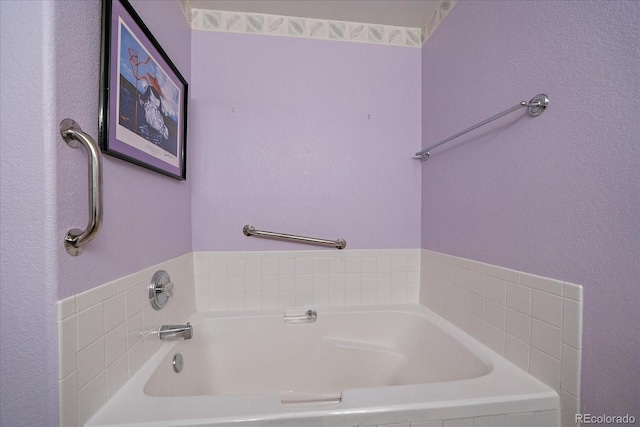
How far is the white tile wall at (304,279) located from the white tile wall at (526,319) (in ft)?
1.12

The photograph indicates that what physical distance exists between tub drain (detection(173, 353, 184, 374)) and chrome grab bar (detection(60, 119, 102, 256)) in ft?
2.11

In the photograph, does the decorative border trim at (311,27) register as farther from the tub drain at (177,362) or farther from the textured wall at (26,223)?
the tub drain at (177,362)

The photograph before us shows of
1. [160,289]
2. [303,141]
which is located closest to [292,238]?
[303,141]

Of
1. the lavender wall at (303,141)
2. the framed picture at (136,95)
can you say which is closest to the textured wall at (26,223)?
the framed picture at (136,95)

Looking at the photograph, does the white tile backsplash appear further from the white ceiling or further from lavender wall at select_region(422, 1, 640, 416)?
the white ceiling

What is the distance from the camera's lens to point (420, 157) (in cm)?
154

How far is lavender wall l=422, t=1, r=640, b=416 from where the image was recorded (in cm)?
60

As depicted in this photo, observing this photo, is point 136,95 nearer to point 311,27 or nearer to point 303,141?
point 303,141

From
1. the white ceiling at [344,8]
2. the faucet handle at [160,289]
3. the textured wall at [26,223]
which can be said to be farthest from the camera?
the white ceiling at [344,8]

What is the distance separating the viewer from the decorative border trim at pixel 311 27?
55.4 inches

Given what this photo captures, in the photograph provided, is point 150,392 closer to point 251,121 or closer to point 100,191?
point 100,191

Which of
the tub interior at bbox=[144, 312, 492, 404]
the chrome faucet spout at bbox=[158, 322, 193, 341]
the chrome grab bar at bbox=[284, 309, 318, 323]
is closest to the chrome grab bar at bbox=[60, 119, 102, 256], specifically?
the chrome faucet spout at bbox=[158, 322, 193, 341]

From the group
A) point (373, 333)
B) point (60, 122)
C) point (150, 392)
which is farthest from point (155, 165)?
point (373, 333)

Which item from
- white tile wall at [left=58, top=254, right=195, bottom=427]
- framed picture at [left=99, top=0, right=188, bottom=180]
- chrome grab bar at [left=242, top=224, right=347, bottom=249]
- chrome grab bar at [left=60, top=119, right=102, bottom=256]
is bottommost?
white tile wall at [left=58, top=254, right=195, bottom=427]
